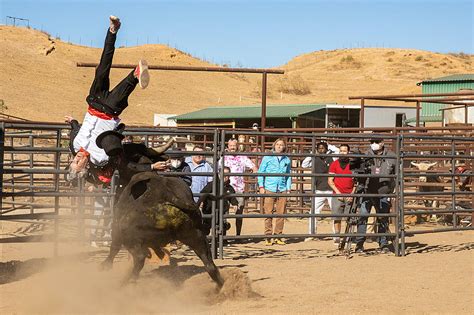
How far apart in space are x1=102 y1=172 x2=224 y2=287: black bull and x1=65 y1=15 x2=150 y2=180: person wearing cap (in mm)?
412

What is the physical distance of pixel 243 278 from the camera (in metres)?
7.26

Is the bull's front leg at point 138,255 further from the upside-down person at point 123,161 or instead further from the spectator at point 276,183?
the spectator at point 276,183

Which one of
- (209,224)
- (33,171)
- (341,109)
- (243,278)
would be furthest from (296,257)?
(341,109)

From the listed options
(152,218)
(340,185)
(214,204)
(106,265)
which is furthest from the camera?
(340,185)

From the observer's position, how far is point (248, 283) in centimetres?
726

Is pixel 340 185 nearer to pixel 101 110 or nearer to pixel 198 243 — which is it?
pixel 198 243

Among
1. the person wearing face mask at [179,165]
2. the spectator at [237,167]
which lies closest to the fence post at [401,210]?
the spectator at [237,167]

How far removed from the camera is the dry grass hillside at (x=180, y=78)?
44062 millimetres

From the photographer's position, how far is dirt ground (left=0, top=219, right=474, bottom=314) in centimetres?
665

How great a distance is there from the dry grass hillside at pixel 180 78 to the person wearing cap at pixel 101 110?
30.5 metres

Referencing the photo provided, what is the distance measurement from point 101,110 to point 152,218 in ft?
3.41

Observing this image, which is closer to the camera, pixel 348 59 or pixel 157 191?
pixel 157 191

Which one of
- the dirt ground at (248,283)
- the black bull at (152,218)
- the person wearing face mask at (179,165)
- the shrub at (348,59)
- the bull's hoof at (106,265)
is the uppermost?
the shrub at (348,59)

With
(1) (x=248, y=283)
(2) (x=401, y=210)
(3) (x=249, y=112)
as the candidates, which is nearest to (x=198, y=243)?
(1) (x=248, y=283)
